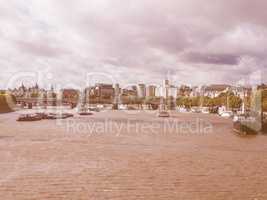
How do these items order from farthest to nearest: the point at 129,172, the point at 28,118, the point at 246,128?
1. the point at 28,118
2. the point at 246,128
3. the point at 129,172

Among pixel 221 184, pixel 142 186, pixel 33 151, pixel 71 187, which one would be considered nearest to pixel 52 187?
pixel 71 187

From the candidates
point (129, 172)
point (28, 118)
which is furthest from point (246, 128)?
point (28, 118)

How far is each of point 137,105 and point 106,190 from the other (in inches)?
6912

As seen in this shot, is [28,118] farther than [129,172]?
Yes

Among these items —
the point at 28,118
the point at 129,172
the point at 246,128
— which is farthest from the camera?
the point at 28,118

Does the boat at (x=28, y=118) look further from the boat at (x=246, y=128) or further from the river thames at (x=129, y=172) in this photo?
the boat at (x=246, y=128)

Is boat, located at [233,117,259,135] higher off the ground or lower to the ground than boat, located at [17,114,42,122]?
lower

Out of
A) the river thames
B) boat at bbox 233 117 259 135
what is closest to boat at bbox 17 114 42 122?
the river thames

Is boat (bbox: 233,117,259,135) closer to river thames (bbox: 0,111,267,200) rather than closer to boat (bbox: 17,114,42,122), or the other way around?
river thames (bbox: 0,111,267,200)

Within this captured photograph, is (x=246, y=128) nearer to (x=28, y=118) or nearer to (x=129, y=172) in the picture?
(x=129, y=172)

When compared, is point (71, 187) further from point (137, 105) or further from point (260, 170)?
point (137, 105)

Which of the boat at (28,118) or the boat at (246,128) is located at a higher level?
the boat at (28,118)

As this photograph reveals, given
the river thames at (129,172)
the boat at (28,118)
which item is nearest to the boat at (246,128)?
the river thames at (129,172)

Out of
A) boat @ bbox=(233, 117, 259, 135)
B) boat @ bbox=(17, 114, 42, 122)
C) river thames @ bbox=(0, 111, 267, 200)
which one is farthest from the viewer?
boat @ bbox=(17, 114, 42, 122)
